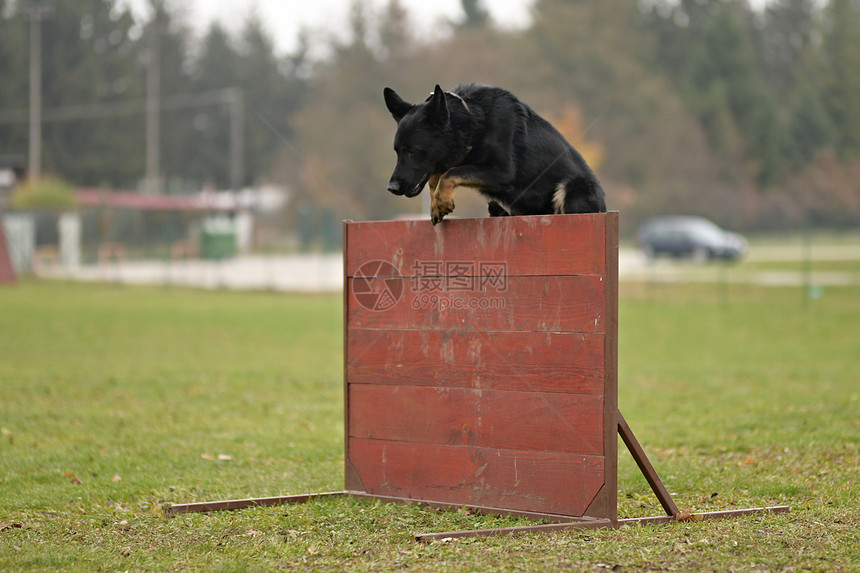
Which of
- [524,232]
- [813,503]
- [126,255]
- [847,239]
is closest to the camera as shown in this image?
[524,232]

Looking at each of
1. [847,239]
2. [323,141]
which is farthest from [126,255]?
[847,239]

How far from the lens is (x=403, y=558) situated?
14.5 feet

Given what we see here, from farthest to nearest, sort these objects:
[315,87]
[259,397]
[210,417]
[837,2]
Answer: [315,87] → [837,2] → [259,397] → [210,417]

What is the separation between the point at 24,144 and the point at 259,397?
58.8 metres

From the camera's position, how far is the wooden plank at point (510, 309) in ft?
16.1

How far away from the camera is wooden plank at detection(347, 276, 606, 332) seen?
4918mm

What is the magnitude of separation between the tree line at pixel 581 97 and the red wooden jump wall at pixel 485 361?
153 feet

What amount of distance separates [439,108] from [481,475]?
2091 millimetres

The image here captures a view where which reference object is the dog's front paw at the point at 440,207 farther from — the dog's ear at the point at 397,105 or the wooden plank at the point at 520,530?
the wooden plank at the point at 520,530

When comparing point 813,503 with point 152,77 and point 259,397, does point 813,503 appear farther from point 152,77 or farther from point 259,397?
point 152,77

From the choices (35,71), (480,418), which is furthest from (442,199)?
(35,71)

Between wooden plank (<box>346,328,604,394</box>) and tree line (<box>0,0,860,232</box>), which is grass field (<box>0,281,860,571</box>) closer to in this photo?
wooden plank (<box>346,328,604,394</box>)

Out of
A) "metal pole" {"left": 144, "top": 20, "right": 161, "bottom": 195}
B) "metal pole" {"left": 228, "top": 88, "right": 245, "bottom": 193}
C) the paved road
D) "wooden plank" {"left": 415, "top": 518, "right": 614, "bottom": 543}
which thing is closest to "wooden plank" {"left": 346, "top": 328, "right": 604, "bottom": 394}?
"wooden plank" {"left": 415, "top": 518, "right": 614, "bottom": 543}

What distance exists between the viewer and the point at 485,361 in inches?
207
